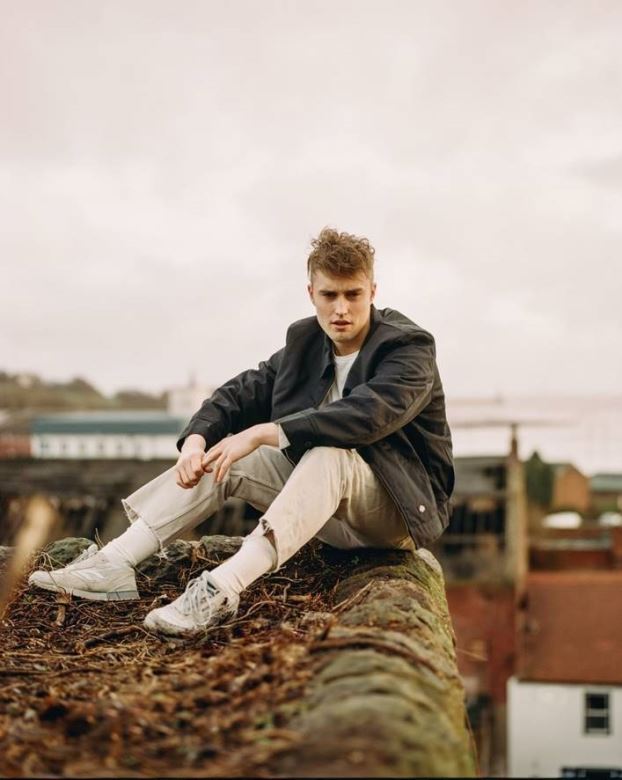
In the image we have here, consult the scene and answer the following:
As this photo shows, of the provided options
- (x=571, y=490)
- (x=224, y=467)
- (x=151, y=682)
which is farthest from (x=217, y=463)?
(x=571, y=490)

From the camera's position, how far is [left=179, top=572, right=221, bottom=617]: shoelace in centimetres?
397

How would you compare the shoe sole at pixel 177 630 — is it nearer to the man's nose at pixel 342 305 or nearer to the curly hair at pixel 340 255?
the man's nose at pixel 342 305

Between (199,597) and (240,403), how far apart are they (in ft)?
4.26

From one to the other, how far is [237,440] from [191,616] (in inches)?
30.7

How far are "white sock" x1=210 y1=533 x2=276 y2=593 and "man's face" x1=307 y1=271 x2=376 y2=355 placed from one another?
38.7 inches

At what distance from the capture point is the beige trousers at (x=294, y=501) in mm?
4070

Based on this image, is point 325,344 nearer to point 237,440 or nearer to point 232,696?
point 237,440

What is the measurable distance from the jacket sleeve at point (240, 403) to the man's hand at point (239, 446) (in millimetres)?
463

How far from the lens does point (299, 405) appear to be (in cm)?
474

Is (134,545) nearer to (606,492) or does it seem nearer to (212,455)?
(212,455)

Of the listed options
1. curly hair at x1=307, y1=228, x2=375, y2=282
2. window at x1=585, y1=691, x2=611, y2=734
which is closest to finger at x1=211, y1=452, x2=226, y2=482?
curly hair at x1=307, y1=228, x2=375, y2=282

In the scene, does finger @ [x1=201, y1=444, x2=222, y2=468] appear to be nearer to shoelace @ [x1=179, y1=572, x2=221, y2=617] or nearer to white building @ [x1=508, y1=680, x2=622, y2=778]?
shoelace @ [x1=179, y1=572, x2=221, y2=617]

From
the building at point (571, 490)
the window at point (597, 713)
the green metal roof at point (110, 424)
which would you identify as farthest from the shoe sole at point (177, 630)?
the green metal roof at point (110, 424)

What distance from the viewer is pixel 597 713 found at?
23.6 meters
